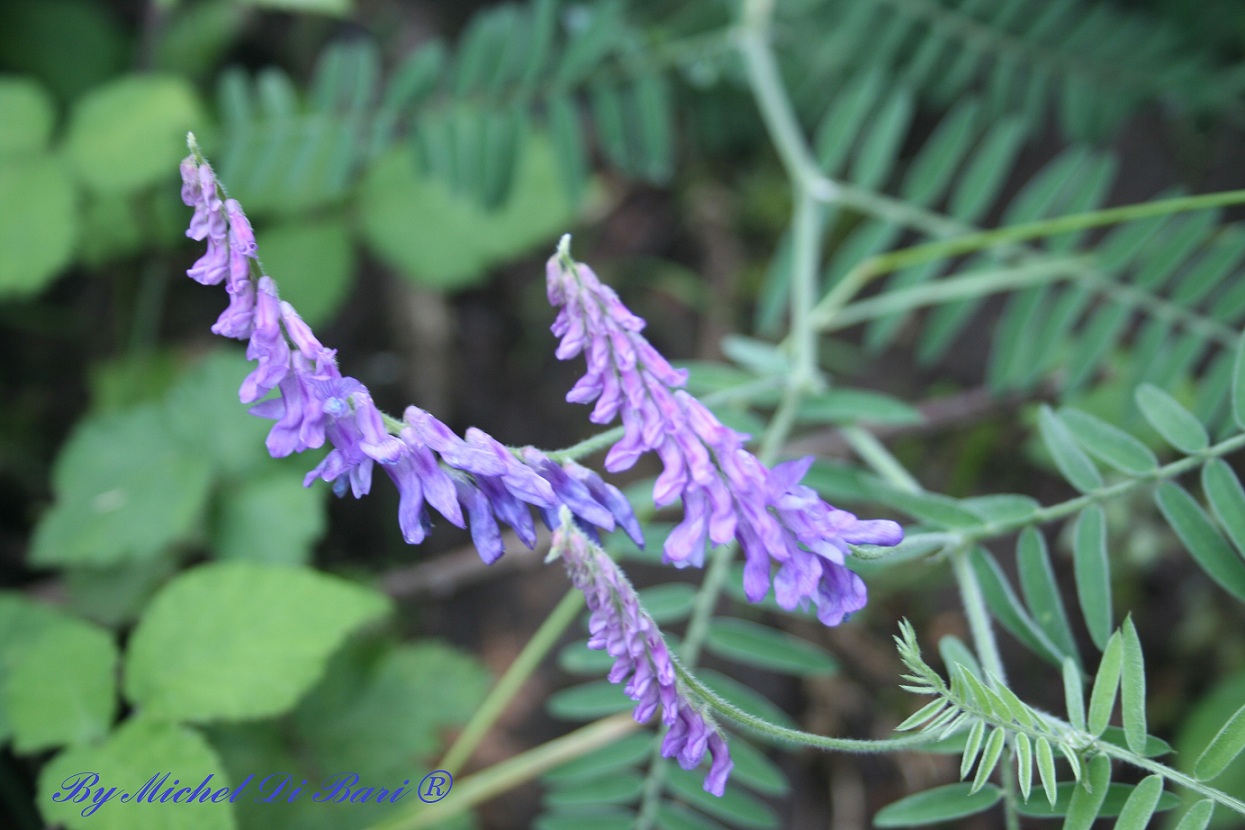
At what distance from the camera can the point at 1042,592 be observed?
1.45 meters

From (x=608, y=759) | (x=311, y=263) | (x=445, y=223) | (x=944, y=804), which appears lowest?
(x=608, y=759)

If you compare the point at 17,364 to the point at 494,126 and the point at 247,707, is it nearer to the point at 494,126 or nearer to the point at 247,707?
the point at 494,126

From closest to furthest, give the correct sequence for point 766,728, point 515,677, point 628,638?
point 628,638 < point 766,728 < point 515,677

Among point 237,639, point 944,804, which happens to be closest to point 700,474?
point 944,804

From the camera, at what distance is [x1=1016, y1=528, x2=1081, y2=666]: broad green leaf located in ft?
4.68

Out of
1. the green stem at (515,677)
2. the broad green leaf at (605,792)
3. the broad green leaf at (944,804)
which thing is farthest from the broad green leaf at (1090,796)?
the green stem at (515,677)

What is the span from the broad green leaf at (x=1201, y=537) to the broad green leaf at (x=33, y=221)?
2360 millimetres

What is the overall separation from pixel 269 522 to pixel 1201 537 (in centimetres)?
181

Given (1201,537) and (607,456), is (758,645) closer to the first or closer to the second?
(1201,537)

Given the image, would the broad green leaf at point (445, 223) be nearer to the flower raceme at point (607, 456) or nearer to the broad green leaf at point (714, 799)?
the broad green leaf at point (714, 799)

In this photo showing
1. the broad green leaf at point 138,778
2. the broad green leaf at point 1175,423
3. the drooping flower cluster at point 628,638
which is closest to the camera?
the drooping flower cluster at point 628,638

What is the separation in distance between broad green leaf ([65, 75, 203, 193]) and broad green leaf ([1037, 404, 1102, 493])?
2.15 m

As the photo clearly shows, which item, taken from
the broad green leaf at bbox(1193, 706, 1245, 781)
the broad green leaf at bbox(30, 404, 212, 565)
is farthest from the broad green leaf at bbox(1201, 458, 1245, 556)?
the broad green leaf at bbox(30, 404, 212, 565)

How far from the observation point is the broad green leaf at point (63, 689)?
67.0 inches
